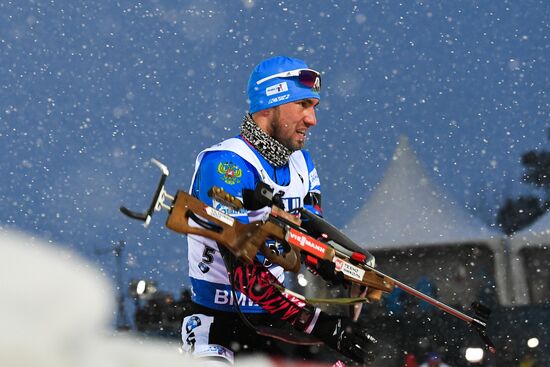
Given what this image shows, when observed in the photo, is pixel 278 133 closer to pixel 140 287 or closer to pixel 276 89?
pixel 276 89

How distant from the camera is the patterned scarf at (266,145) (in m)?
3.80

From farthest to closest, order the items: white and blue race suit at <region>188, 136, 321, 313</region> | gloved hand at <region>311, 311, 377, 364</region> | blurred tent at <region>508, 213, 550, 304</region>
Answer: blurred tent at <region>508, 213, 550, 304</region> < white and blue race suit at <region>188, 136, 321, 313</region> < gloved hand at <region>311, 311, 377, 364</region>

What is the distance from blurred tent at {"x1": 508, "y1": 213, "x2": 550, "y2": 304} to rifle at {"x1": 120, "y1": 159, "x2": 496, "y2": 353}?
44.0 feet

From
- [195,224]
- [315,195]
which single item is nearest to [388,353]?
[315,195]

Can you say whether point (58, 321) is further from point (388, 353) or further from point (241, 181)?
point (388, 353)

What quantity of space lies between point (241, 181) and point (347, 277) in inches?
26.7

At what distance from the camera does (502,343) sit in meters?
14.8

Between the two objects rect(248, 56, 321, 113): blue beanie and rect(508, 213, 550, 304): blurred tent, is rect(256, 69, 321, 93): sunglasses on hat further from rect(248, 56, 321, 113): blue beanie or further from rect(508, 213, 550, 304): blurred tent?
rect(508, 213, 550, 304): blurred tent

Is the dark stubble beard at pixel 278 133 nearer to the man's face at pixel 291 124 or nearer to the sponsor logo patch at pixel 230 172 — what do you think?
the man's face at pixel 291 124

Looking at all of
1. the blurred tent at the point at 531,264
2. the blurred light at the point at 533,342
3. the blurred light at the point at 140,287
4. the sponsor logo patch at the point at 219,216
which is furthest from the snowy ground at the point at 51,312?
the blurred tent at the point at 531,264

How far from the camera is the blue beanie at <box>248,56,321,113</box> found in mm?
3893

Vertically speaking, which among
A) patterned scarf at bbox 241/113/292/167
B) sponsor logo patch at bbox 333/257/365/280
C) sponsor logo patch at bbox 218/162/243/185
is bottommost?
sponsor logo patch at bbox 333/257/365/280

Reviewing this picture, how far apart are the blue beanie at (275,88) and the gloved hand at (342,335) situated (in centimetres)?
115

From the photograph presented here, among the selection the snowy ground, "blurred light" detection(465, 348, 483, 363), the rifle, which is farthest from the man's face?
"blurred light" detection(465, 348, 483, 363)
